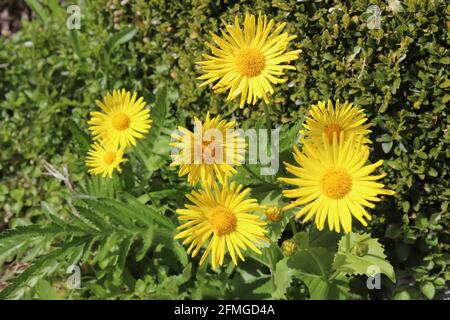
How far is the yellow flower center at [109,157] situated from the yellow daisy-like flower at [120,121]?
0.04 m

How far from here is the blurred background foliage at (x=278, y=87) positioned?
2275mm

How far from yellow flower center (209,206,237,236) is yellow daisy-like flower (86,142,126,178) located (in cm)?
59

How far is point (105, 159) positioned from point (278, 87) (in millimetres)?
854

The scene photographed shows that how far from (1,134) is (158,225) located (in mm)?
1609

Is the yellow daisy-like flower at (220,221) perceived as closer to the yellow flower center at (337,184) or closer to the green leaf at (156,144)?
the yellow flower center at (337,184)

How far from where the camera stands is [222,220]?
6.81 ft

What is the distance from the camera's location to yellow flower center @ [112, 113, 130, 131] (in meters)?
2.57

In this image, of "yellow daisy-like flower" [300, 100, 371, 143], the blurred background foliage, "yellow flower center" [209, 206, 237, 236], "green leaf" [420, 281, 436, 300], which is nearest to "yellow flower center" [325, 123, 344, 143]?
"yellow daisy-like flower" [300, 100, 371, 143]

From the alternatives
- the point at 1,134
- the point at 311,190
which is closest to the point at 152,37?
the point at 1,134

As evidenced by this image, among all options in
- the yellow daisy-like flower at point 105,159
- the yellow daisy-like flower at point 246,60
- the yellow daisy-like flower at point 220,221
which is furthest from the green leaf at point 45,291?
the yellow daisy-like flower at point 246,60

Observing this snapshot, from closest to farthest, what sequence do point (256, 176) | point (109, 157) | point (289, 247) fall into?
1. point (289, 247)
2. point (256, 176)
3. point (109, 157)

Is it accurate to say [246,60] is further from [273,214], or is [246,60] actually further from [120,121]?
[120,121]

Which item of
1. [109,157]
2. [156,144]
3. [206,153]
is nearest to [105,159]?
[109,157]

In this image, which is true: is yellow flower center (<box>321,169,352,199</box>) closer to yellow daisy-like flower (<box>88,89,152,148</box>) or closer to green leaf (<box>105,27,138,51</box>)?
yellow daisy-like flower (<box>88,89,152,148</box>)
